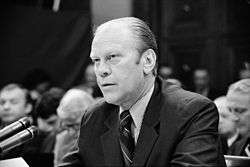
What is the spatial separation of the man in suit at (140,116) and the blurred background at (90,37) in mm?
3969

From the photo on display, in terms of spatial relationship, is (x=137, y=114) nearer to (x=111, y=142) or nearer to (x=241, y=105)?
(x=111, y=142)

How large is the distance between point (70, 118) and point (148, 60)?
202cm

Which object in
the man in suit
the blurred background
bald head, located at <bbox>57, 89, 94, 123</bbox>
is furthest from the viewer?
the blurred background

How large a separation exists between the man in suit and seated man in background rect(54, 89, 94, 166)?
5.52 ft

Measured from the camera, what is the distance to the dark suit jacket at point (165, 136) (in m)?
1.44

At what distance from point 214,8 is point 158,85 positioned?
431 cm

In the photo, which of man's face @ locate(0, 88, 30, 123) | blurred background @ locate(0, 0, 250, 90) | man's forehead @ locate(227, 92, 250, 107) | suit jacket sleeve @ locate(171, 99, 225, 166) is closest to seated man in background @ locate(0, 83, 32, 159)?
man's face @ locate(0, 88, 30, 123)

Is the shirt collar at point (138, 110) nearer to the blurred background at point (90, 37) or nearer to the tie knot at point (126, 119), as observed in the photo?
the tie knot at point (126, 119)

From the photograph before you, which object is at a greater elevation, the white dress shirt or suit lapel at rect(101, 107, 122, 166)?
the white dress shirt

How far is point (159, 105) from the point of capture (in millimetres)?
1584

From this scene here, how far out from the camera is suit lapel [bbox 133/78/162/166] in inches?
58.8

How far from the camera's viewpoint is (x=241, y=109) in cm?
311

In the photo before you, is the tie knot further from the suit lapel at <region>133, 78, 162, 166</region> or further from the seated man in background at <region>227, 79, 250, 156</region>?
the seated man in background at <region>227, 79, 250, 156</region>

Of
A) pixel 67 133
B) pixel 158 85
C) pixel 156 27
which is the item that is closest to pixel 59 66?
pixel 156 27
